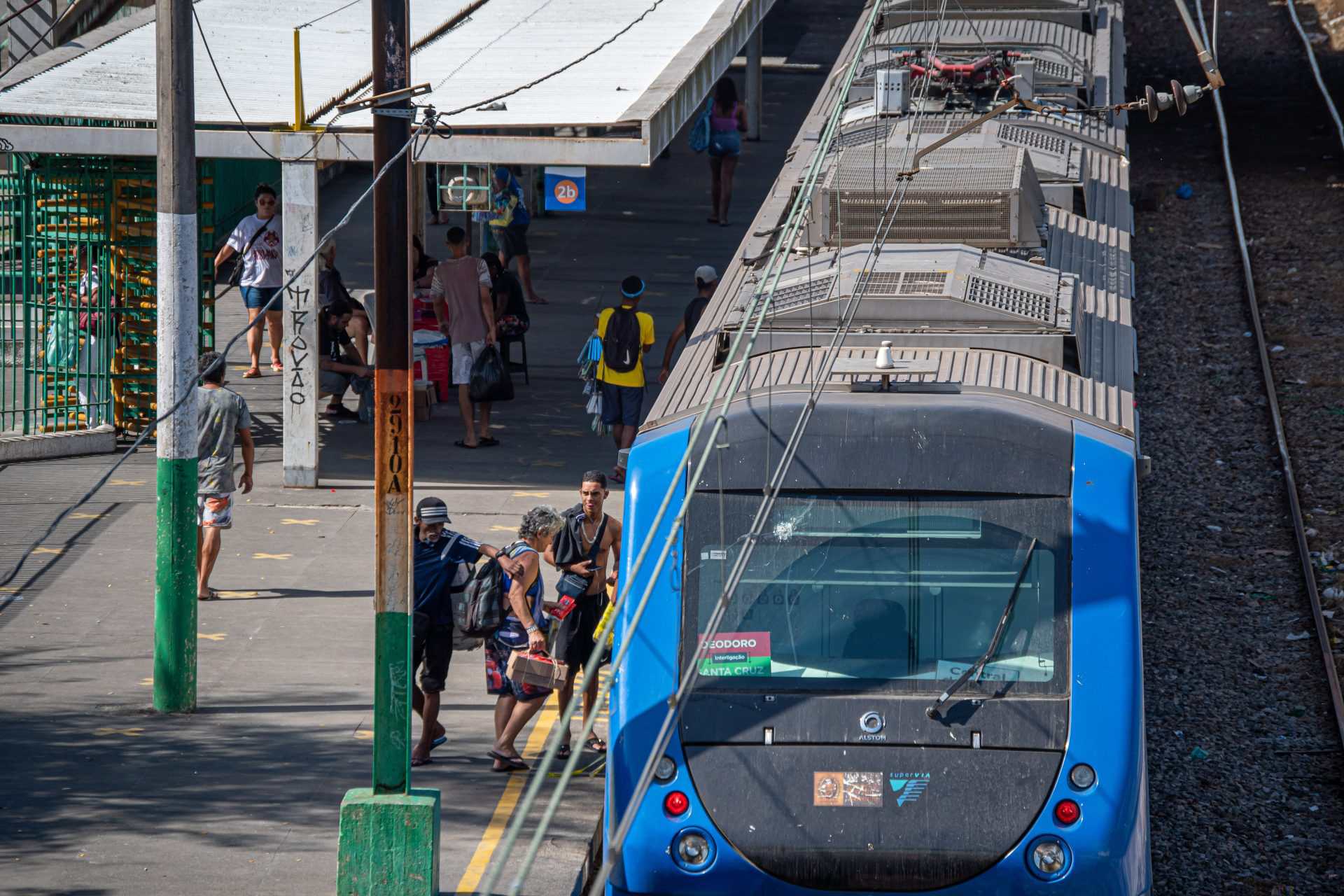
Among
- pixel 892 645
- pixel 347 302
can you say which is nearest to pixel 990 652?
pixel 892 645

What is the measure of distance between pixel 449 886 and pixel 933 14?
35.0 feet

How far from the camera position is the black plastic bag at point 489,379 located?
607 inches

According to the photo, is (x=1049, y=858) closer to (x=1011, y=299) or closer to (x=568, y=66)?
(x=1011, y=299)

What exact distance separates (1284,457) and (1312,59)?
50.2 feet

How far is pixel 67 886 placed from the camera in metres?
7.98

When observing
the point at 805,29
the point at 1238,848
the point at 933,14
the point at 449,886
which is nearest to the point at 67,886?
the point at 449,886

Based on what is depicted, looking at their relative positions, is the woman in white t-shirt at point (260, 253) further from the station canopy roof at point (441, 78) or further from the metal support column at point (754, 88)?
the metal support column at point (754, 88)

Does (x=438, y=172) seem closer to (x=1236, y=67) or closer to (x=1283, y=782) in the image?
(x=1283, y=782)

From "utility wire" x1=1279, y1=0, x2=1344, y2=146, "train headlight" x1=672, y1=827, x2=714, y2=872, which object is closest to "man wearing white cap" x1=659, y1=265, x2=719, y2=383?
"train headlight" x1=672, y1=827, x2=714, y2=872

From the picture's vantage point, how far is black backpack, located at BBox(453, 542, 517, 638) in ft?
30.2

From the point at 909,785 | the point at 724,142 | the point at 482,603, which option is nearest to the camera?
the point at 909,785

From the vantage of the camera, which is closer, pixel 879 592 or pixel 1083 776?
pixel 1083 776

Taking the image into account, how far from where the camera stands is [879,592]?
7.17m

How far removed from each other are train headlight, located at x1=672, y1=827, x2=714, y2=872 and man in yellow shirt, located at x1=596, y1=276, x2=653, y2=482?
741 cm
